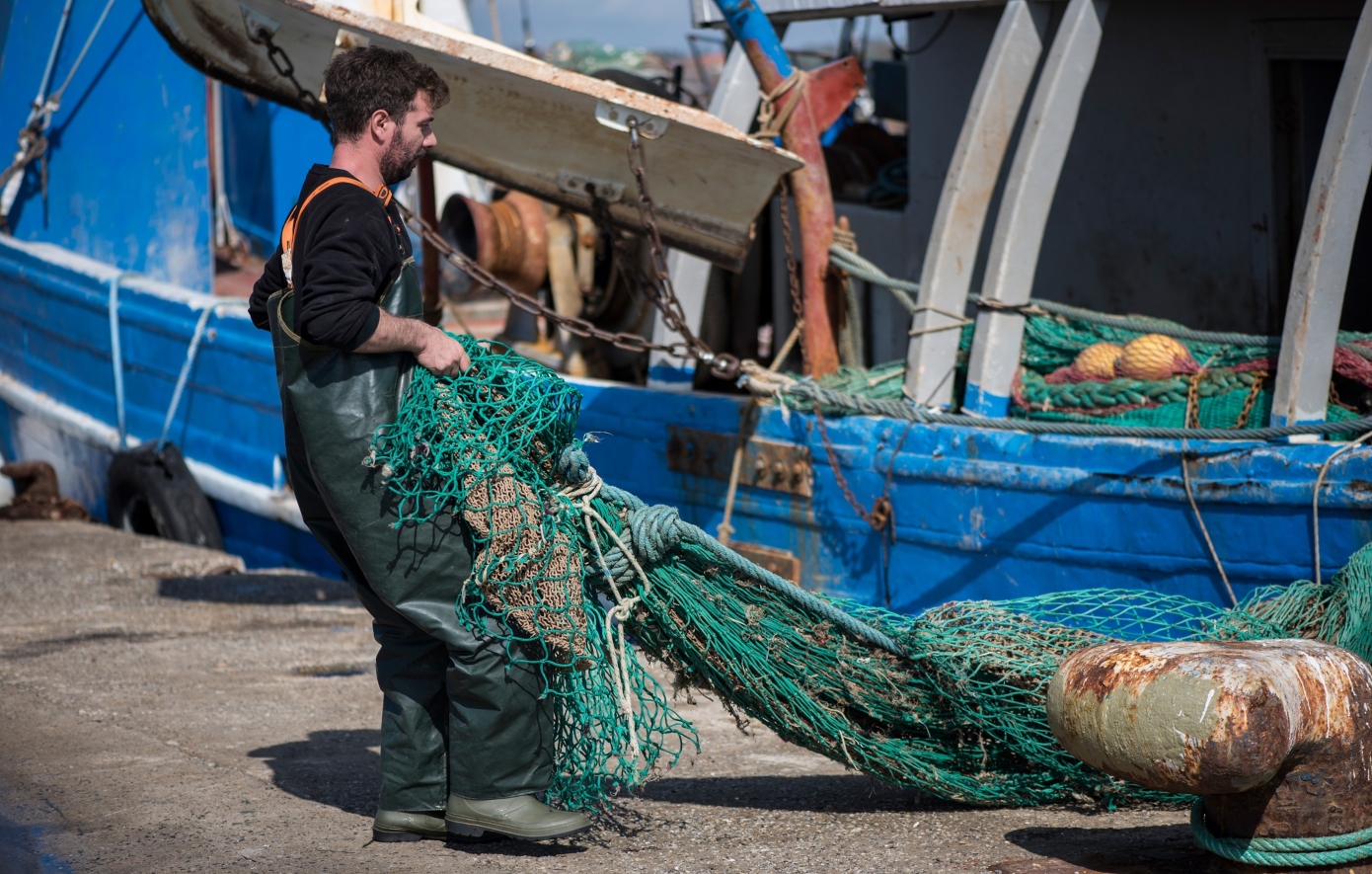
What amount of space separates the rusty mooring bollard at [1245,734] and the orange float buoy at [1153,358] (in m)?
2.43

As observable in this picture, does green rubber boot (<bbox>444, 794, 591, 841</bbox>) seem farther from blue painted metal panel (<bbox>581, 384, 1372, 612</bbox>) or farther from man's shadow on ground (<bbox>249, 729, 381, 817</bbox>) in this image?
blue painted metal panel (<bbox>581, 384, 1372, 612</bbox>)

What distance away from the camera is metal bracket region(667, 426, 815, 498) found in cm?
556

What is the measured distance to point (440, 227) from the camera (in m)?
8.00

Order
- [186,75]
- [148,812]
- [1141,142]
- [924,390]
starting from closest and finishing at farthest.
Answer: [148,812]
[924,390]
[1141,142]
[186,75]

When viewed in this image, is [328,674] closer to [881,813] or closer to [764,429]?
[764,429]

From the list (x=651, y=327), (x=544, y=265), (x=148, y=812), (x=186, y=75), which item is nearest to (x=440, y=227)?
(x=544, y=265)

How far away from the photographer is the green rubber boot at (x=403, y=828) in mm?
3139

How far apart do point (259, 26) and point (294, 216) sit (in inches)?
115

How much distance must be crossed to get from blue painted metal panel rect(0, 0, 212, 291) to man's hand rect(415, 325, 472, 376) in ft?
24.8

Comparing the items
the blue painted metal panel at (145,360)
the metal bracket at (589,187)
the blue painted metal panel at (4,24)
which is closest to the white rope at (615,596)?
the metal bracket at (589,187)

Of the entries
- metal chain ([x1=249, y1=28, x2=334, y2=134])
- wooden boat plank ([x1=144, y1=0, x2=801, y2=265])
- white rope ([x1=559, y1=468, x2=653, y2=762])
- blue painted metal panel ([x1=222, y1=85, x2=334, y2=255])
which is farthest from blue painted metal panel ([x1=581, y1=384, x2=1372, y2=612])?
blue painted metal panel ([x1=222, y1=85, x2=334, y2=255])

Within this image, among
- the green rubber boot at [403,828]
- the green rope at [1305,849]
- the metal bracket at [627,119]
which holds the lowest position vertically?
the green rubber boot at [403,828]

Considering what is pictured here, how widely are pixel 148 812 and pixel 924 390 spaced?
3.28m

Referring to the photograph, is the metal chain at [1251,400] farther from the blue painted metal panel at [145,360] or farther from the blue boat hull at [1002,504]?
the blue painted metal panel at [145,360]
